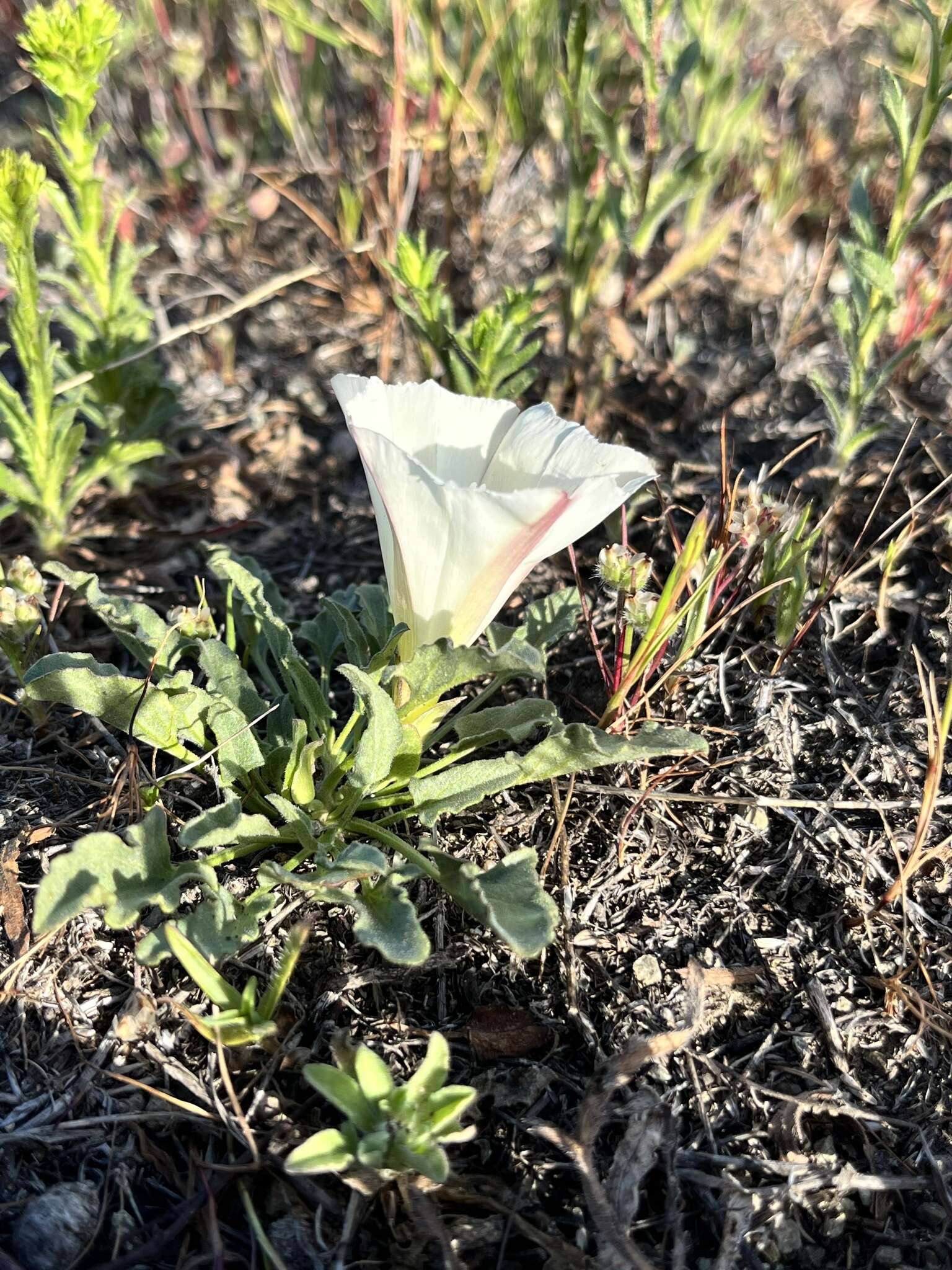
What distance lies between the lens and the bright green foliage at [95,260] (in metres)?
1.80

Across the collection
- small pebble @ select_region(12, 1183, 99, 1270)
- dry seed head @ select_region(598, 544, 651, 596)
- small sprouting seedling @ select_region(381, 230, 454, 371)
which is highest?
small sprouting seedling @ select_region(381, 230, 454, 371)

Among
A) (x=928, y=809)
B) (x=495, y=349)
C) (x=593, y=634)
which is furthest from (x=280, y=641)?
(x=928, y=809)

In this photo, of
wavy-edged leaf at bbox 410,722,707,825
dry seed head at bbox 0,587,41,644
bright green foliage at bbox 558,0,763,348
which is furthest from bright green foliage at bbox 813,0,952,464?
dry seed head at bbox 0,587,41,644

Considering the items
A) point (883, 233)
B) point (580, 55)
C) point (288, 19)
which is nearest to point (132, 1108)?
Result: point (580, 55)

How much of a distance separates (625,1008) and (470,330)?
144 centimetres

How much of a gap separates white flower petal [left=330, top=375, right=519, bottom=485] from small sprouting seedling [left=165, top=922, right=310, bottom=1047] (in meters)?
0.82

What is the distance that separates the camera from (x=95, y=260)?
7.06 ft

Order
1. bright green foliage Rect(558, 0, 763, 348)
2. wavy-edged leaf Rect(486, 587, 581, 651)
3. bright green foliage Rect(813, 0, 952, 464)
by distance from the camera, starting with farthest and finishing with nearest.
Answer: bright green foliage Rect(558, 0, 763, 348) → wavy-edged leaf Rect(486, 587, 581, 651) → bright green foliage Rect(813, 0, 952, 464)

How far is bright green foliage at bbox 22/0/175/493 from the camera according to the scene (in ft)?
5.90

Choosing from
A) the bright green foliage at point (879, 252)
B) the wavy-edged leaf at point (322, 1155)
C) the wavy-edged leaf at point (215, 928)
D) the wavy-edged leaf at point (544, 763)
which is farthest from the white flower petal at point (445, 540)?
the bright green foliage at point (879, 252)

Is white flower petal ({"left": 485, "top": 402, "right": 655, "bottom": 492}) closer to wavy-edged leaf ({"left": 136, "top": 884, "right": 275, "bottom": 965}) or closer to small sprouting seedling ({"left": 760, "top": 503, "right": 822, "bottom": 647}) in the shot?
small sprouting seedling ({"left": 760, "top": 503, "right": 822, "bottom": 647})

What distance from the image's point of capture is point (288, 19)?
2736mm

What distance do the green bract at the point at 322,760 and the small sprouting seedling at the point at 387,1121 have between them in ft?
0.54

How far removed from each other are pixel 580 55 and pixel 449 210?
2.36 ft
